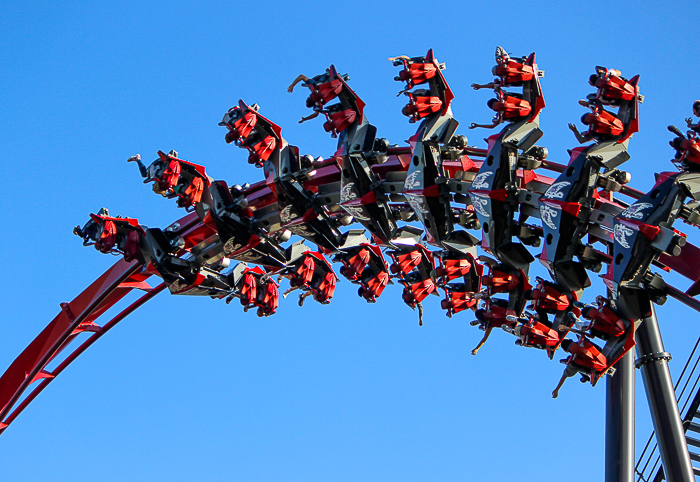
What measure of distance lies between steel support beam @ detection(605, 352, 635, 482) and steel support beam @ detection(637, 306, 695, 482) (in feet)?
0.53

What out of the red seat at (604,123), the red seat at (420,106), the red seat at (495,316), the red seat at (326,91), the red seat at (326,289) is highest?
the red seat at (326,91)

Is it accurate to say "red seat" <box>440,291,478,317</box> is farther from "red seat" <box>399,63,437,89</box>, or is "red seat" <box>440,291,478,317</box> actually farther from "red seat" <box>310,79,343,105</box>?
"red seat" <box>310,79,343,105</box>

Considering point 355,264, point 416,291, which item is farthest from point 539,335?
point 355,264

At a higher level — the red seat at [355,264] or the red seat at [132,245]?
the red seat at [132,245]

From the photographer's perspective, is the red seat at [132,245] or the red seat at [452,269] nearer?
the red seat at [452,269]

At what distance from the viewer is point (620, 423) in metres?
6.67

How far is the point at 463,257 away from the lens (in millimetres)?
7207

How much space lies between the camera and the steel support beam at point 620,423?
21.3 feet

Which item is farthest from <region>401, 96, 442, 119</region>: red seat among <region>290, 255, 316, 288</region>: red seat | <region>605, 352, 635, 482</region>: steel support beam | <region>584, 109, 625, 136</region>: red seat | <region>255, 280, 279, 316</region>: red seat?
<region>255, 280, 279, 316</region>: red seat

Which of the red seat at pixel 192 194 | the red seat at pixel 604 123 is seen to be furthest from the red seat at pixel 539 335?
the red seat at pixel 192 194

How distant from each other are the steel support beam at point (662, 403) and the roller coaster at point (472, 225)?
13 mm

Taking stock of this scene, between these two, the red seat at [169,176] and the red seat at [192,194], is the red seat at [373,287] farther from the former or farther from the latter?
the red seat at [169,176]

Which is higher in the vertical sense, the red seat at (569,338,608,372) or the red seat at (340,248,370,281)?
the red seat at (340,248,370,281)

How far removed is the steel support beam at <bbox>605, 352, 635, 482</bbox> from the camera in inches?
255
